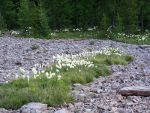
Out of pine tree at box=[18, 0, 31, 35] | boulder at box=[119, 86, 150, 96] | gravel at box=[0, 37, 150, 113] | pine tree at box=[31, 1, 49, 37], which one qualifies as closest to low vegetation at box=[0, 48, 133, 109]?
gravel at box=[0, 37, 150, 113]

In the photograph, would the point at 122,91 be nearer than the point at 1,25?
Yes

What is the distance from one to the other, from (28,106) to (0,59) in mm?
11466

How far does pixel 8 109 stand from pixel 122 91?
3.51m

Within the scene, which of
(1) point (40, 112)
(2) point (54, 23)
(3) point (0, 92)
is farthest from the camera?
(2) point (54, 23)

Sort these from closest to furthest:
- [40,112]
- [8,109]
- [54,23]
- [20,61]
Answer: [40,112] < [8,109] < [20,61] < [54,23]

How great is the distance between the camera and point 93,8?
61469mm

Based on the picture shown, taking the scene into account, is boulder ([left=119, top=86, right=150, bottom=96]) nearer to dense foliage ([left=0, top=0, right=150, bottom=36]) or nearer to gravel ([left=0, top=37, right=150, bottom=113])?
gravel ([left=0, top=37, right=150, bottom=113])

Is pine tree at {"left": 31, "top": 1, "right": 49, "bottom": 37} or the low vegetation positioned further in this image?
pine tree at {"left": 31, "top": 1, "right": 49, "bottom": 37}

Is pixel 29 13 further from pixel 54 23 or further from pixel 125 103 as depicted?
pixel 125 103

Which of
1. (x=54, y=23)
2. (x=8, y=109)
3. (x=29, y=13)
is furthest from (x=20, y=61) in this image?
(x=54, y=23)

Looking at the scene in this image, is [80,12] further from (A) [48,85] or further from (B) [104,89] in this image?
(A) [48,85]

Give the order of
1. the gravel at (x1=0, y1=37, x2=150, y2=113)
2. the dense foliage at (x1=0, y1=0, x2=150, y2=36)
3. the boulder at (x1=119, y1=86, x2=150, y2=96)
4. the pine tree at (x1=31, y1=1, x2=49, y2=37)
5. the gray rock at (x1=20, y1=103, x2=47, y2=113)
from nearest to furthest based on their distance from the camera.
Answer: the gray rock at (x1=20, y1=103, x2=47, y2=113)
the gravel at (x1=0, y1=37, x2=150, y2=113)
the boulder at (x1=119, y1=86, x2=150, y2=96)
the pine tree at (x1=31, y1=1, x2=49, y2=37)
the dense foliage at (x1=0, y1=0, x2=150, y2=36)

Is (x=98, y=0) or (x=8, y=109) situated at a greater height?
(x=98, y=0)

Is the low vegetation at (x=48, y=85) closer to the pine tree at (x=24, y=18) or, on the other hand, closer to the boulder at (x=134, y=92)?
the boulder at (x=134, y=92)
